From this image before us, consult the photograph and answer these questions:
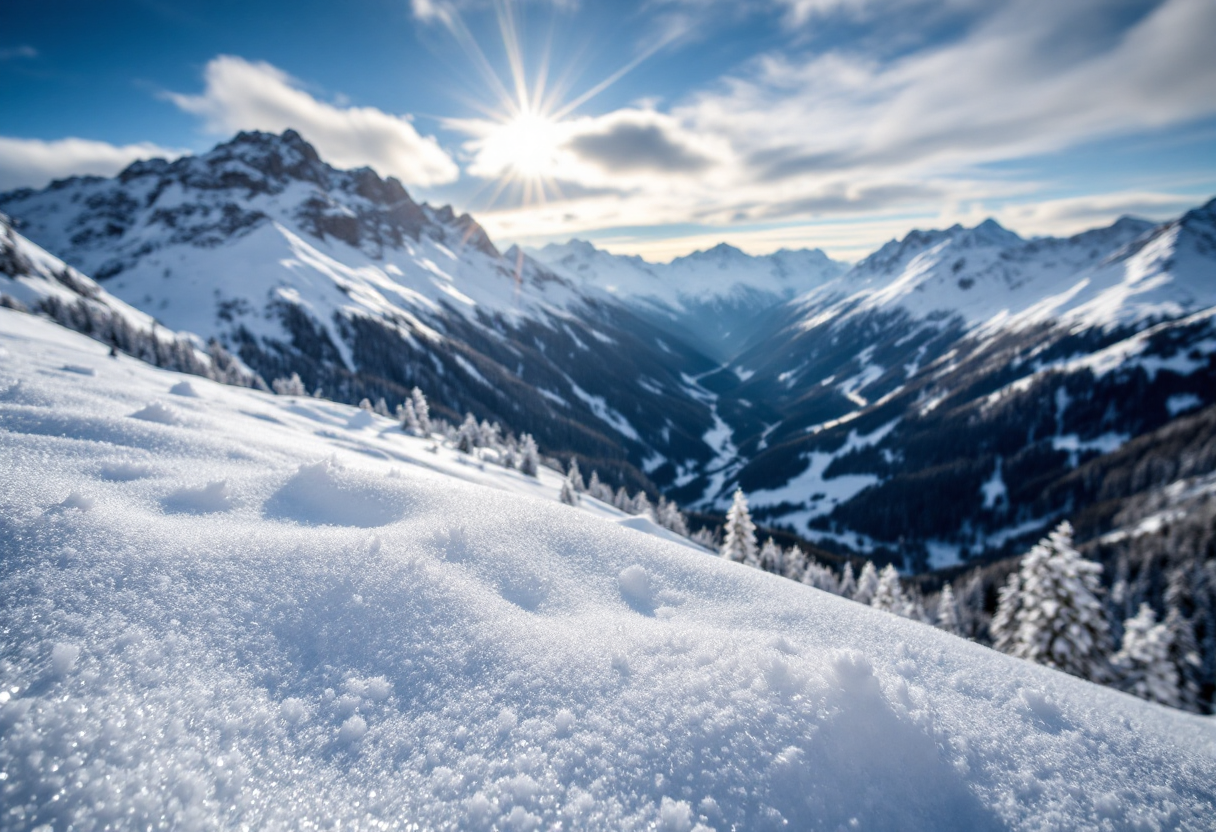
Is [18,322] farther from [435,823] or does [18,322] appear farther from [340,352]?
[340,352]

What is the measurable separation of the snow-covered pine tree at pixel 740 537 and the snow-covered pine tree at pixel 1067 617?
57.7ft

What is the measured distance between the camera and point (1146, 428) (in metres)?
124

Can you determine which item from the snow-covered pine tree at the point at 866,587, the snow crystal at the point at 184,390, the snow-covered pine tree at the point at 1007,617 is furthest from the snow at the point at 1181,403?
the snow crystal at the point at 184,390

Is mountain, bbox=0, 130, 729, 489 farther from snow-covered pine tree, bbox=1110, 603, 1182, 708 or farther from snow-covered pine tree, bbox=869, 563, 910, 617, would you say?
snow-covered pine tree, bbox=1110, 603, 1182, 708

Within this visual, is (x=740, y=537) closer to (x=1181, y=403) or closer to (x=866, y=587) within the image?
(x=866, y=587)

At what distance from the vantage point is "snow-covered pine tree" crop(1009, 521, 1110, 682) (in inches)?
759

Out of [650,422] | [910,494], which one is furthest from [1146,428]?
[650,422]

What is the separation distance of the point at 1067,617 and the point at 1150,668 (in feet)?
32.4

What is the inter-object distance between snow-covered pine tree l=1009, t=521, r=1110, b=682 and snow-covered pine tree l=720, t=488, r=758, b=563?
692 inches

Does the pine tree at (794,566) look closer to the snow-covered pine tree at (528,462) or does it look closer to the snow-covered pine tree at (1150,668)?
the snow-covered pine tree at (1150,668)

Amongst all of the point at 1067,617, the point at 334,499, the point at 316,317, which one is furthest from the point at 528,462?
the point at 316,317

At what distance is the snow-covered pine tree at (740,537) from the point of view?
119ft

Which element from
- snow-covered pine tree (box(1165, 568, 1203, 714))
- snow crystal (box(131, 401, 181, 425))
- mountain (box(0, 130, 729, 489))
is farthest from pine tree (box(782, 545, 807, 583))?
mountain (box(0, 130, 729, 489))

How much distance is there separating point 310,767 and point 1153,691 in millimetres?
37364
